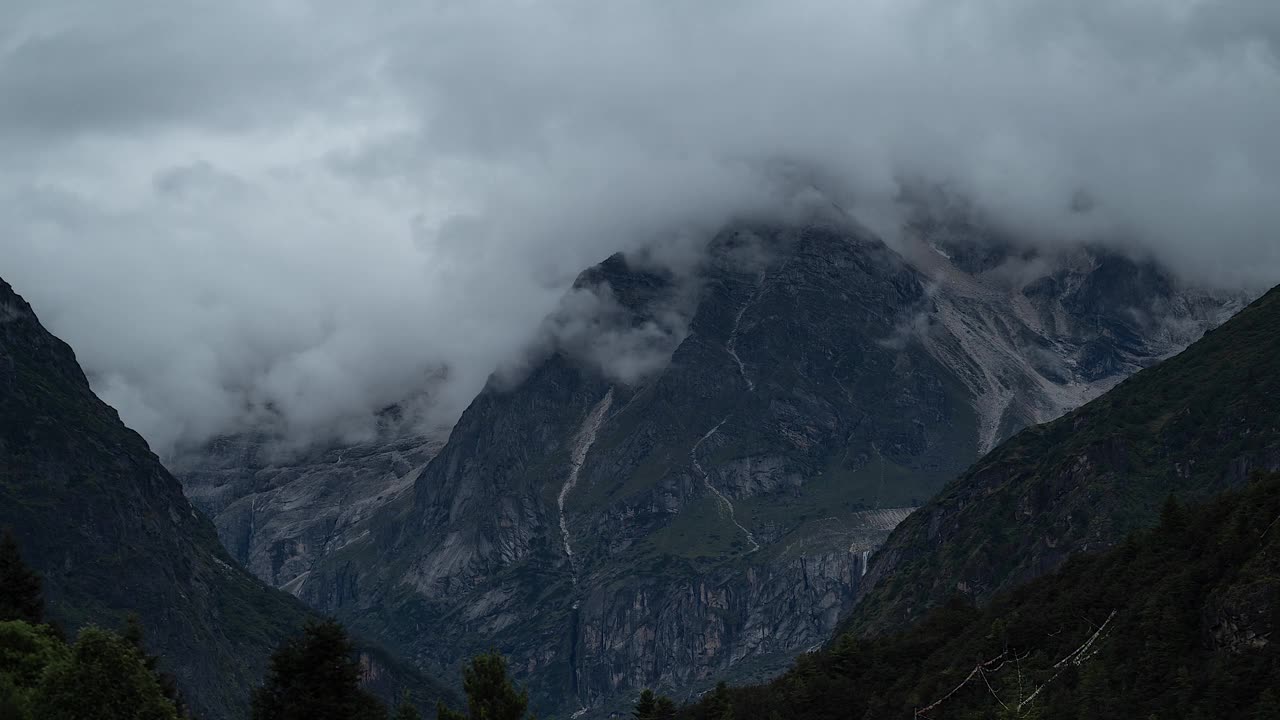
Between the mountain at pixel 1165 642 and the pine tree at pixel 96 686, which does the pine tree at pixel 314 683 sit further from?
the mountain at pixel 1165 642

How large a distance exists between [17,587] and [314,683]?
48.0 metres

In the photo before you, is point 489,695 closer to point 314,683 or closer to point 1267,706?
point 314,683

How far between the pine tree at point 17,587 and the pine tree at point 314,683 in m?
38.4

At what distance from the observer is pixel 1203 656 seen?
154125mm

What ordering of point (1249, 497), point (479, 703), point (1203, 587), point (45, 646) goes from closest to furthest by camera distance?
point (45, 646), point (479, 703), point (1203, 587), point (1249, 497)

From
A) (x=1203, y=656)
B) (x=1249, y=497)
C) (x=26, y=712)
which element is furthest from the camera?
(x=1249, y=497)

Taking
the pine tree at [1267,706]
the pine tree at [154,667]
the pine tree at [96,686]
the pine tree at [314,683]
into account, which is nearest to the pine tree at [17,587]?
the pine tree at [154,667]

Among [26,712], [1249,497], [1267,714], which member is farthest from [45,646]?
[1249,497]

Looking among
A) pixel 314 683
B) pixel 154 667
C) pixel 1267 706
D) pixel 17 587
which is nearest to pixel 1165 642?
pixel 1267 706

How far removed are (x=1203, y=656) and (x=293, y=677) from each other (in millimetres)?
87243

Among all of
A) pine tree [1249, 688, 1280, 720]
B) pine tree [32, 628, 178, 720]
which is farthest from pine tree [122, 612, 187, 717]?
pine tree [1249, 688, 1280, 720]

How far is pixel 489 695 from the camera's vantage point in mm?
144000

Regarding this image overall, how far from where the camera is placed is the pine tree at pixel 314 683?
418 ft

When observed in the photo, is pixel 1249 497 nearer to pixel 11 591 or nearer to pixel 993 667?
pixel 993 667
